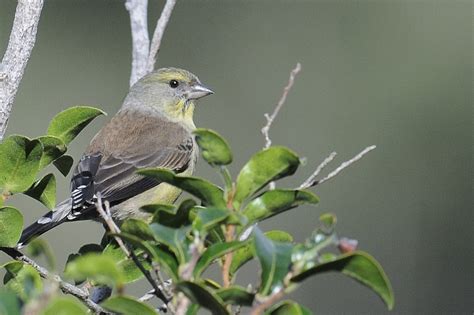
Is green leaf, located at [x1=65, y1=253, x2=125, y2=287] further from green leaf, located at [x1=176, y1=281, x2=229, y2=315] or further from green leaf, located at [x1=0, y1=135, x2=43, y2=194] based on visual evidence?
green leaf, located at [x1=0, y1=135, x2=43, y2=194]

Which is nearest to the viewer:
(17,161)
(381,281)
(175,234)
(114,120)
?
(381,281)

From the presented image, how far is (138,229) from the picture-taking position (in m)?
1.95

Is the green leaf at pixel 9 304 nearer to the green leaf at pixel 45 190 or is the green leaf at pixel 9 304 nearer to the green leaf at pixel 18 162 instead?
the green leaf at pixel 18 162

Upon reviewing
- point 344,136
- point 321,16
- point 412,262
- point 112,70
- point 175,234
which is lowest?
point 412,262

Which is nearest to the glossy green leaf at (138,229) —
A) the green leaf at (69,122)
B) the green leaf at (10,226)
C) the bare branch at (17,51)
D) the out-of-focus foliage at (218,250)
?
the out-of-focus foliage at (218,250)

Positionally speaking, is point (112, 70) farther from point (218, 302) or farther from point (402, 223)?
point (218, 302)

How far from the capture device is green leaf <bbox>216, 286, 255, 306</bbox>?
1717 mm

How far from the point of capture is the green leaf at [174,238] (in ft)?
5.80

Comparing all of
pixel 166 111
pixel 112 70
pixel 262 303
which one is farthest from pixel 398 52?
pixel 262 303

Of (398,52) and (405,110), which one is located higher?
(398,52)

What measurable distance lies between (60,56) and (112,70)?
604 millimetres

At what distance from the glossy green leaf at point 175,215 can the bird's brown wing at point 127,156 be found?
6.69 ft

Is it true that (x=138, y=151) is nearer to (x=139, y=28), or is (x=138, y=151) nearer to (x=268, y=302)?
(x=139, y=28)

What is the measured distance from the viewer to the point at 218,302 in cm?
169
